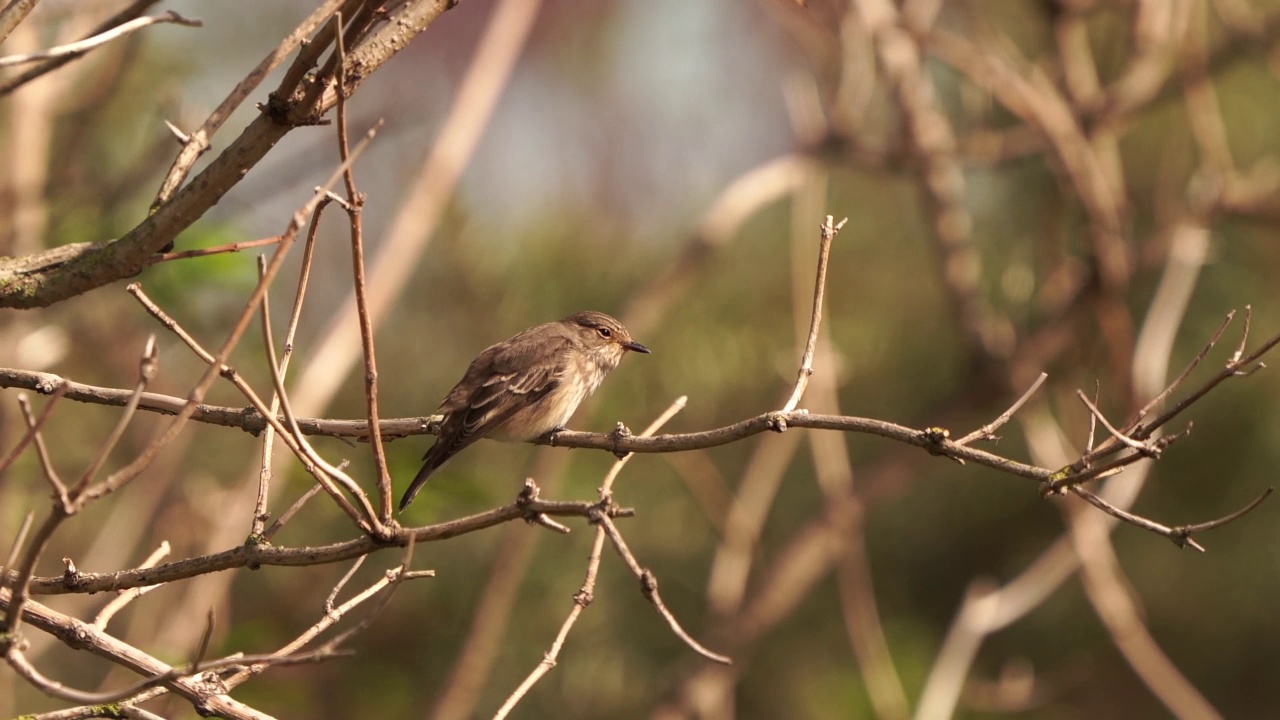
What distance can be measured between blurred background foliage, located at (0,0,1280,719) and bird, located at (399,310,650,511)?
0.87 m

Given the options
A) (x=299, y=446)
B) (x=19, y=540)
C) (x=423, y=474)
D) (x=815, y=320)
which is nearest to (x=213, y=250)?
(x=299, y=446)

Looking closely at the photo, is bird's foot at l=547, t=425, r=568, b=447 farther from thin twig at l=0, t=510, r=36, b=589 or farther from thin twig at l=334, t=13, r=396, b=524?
thin twig at l=0, t=510, r=36, b=589

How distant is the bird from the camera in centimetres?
458

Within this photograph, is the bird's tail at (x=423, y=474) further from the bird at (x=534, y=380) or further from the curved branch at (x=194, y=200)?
the curved branch at (x=194, y=200)

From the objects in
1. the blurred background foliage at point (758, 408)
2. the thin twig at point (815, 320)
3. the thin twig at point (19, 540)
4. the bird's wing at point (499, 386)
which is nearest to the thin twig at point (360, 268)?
the thin twig at point (19, 540)

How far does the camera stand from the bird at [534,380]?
4582 millimetres

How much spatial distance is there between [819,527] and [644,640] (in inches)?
67.3

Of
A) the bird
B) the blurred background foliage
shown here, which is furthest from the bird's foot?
the blurred background foliage

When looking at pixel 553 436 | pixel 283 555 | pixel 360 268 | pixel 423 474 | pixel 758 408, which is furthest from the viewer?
pixel 758 408

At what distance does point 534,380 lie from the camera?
16.5ft

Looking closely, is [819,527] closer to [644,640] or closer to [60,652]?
[644,640]

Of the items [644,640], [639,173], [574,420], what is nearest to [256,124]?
[574,420]

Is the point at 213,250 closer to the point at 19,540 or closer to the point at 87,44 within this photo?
the point at 87,44

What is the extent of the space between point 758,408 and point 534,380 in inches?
Answer: 100
